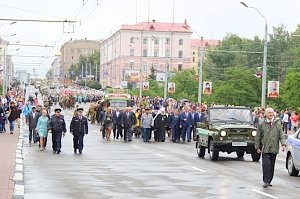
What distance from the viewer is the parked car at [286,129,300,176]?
19359 millimetres

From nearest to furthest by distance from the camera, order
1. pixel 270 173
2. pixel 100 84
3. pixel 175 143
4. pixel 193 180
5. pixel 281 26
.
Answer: pixel 270 173 → pixel 193 180 → pixel 175 143 → pixel 281 26 → pixel 100 84

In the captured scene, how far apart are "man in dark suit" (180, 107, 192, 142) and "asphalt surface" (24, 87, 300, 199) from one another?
10.0 meters

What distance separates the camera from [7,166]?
68.3 feet

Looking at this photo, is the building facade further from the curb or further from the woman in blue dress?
the curb

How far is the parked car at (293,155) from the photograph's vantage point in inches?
762

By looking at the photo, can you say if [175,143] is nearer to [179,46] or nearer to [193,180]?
[193,180]

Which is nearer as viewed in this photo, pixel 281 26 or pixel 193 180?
pixel 193 180

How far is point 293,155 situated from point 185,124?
61.7ft

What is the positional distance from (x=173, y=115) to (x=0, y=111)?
29.7ft

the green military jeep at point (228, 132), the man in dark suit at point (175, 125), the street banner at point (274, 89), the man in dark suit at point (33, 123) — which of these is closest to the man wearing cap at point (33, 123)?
the man in dark suit at point (33, 123)

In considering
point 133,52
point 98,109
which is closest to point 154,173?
point 98,109

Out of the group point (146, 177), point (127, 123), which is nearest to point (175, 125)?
point (127, 123)

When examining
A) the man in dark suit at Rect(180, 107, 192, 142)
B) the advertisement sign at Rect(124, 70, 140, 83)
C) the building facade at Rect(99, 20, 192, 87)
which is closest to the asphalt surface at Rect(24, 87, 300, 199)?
the man in dark suit at Rect(180, 107, 192, 142)

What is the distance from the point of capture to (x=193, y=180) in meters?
18.2
